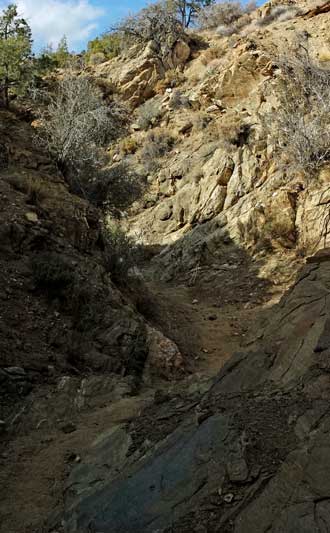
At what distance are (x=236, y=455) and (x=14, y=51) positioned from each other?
15182 mm

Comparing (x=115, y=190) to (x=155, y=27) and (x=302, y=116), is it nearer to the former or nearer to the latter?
(x=302, y=116)

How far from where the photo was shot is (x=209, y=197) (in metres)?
14.8

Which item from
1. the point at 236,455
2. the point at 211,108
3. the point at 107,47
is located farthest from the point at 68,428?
the point at 107,47

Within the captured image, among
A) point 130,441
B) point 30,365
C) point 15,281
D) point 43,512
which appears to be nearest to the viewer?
point 43,512

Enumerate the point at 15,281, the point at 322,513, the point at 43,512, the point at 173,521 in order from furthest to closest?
the point at 15,281 → the point at 43,512 → the point at 173,521 → the point at 322,513

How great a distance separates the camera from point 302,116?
44.2 ft

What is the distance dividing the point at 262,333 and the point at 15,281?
3527 mm

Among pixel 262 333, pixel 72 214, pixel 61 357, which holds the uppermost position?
pixel 72 214

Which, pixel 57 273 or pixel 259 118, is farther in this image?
pixel 259 118

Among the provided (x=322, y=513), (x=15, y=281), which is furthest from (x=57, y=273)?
(x=322, y=513)

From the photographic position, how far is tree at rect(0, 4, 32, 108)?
A: 47.0 ft

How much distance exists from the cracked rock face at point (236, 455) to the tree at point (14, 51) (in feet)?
41.9

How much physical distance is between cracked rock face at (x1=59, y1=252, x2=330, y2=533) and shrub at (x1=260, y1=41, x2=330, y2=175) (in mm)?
8902

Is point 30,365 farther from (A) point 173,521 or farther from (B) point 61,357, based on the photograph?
(A) point 173,521
